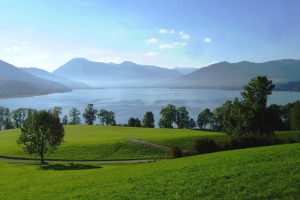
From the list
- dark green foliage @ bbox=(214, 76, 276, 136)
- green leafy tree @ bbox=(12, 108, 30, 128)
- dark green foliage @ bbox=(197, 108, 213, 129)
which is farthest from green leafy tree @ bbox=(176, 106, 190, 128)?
dark green foliage @ bbox=(214, 76, 276, 136)

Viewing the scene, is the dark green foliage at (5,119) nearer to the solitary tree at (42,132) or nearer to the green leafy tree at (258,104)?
the solitary tree at (42,132)

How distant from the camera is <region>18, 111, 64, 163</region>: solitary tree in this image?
205 feet

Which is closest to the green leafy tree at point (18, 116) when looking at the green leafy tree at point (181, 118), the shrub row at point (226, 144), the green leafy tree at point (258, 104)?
the green leafy tree at point (181, 118)

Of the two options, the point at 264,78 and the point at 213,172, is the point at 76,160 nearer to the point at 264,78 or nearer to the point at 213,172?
the point at 264,78

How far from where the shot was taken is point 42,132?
62.8 meters

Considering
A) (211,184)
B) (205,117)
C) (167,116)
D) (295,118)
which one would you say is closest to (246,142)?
(211,184)

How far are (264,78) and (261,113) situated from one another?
22.4 feet

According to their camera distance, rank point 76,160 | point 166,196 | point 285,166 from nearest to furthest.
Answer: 1. point 166,196
2. point 285,166
3. point 76,160

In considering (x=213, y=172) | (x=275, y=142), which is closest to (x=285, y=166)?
(x=213, y=172)

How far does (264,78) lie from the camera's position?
72.8 meters

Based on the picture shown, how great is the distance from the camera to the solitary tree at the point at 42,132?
62.6 meters

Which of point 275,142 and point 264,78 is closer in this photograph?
point 275,142

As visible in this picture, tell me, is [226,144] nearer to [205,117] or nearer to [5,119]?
[205,117]

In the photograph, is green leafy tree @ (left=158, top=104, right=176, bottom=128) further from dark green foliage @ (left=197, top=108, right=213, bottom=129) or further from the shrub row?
the shrub row
